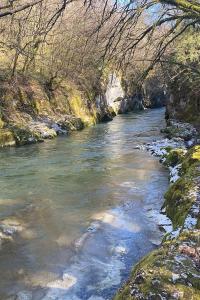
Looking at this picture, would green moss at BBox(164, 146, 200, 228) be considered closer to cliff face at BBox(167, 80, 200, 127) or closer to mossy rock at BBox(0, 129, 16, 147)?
cliff face at BBox(167, 80, 200, 127)

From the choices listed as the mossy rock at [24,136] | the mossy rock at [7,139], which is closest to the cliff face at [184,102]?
the mossy rock at [24,136]

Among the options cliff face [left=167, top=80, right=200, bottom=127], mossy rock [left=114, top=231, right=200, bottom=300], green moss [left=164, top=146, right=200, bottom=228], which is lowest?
green moss [left=164, top=146, right=200, bottom=228]

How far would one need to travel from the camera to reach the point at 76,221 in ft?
33.3

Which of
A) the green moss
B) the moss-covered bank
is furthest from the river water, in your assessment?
the moss-covered bank

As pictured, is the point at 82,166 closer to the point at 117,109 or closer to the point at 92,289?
the point at 92,289

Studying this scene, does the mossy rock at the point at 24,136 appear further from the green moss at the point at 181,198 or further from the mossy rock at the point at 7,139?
the green moss at the point at 181,198

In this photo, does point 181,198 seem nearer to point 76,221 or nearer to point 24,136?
point 76,221

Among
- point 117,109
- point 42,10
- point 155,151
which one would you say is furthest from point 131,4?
point 117,109

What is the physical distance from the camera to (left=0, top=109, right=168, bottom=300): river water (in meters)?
7.20

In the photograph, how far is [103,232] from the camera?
31.1 feet

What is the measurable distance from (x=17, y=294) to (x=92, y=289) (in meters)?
1.17

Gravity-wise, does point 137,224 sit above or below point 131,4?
below

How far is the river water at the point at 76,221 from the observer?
7.20 metres

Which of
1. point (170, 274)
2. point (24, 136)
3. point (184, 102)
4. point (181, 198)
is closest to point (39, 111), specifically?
point (24, 136)
